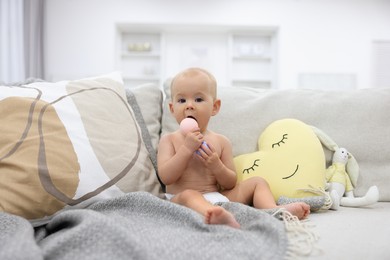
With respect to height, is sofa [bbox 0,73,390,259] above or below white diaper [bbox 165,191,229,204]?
above

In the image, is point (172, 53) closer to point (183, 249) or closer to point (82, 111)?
point (82, 111)

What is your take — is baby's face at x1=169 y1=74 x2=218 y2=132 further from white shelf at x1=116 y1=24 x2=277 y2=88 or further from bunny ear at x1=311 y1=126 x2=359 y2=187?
white shelf at x1=116 y1=24 x2=277 y2=88

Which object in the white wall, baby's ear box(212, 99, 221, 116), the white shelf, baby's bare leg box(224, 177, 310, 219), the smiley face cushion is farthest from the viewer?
the white shelf

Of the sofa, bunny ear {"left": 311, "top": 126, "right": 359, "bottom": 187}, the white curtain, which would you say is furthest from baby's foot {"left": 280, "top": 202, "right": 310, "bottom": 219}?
the white curtain

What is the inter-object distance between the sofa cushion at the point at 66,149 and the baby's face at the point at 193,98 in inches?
6.2

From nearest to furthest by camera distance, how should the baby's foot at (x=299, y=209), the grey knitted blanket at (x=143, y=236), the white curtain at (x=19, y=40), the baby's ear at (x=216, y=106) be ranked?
the grey knitted blanket at (x=143, y=236), the baby's foot at (x=299, y=209), the baby's ear at (x=216, y=106), the white curtain at (x=19, y=40)

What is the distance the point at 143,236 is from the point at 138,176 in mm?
378

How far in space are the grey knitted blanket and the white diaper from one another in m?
0.22

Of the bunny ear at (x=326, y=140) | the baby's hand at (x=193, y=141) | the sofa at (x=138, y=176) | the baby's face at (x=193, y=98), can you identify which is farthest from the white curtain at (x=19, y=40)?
the bunny ear at (x=326, y=140)

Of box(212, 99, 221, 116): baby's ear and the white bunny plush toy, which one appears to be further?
box(212, 99, 221, 116): baby's ear

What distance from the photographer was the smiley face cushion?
3.52 ft

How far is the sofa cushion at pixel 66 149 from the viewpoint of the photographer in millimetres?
795

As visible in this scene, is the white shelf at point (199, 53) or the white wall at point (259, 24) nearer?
the white wall at point (259, 24)

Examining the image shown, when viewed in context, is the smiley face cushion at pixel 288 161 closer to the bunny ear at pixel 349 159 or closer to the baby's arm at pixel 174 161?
the bunny ear at pixel 349 159
